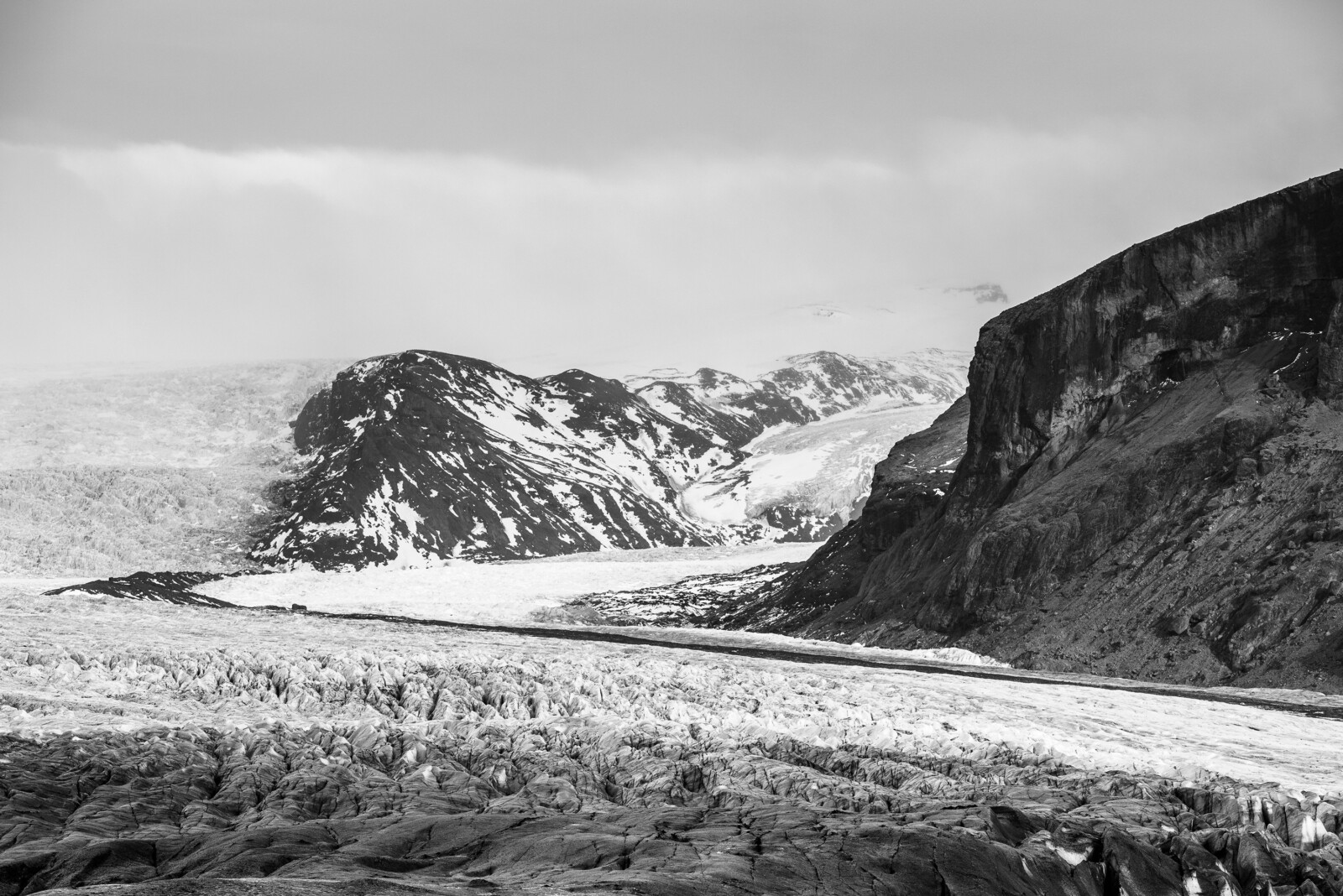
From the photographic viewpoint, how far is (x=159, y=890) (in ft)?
46.1

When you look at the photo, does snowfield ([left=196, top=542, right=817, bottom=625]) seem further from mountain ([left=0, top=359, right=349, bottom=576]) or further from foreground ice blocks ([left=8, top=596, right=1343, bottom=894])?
foreground ice blocks ([left=8, top=596, right=1343, bottom=894])

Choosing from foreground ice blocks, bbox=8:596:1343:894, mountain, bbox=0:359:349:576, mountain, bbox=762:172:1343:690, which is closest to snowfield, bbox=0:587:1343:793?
foreground ice blocks, bbox=8:596:1343:894

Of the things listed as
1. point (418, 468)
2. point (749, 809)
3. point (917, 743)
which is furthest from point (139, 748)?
point (418, 468)

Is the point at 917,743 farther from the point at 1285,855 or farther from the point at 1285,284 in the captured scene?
the point at 1285,284

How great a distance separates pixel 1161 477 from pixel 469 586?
63219 millimetres

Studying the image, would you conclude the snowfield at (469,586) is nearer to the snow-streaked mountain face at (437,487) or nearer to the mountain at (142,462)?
the snow-streaked mountain face at (437,487)

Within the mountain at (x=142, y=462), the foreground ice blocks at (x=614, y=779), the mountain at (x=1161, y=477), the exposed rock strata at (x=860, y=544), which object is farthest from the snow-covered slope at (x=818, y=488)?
the foreground ice blocks at (x=614, y=779)

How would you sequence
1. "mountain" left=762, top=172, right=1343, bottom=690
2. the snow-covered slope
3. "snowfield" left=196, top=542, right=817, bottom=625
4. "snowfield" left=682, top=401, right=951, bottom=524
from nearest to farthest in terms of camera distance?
"mountain" left=762, top=172, right=1343, bottom=690 < "snowfield" left=196, top=542, right=817, bottom=625 < the snow-covered slope < "snowfield" left=682, top=401, right=951, bottom=524

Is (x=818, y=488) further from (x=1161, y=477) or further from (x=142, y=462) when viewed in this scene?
(x=1161, y=477)

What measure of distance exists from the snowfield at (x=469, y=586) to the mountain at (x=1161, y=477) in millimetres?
32196

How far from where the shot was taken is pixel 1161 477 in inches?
2287

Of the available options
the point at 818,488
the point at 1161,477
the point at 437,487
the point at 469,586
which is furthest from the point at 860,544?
the point at 818,488

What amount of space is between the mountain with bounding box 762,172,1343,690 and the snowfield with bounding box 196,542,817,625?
32.2 m

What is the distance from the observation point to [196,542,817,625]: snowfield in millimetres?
96438
